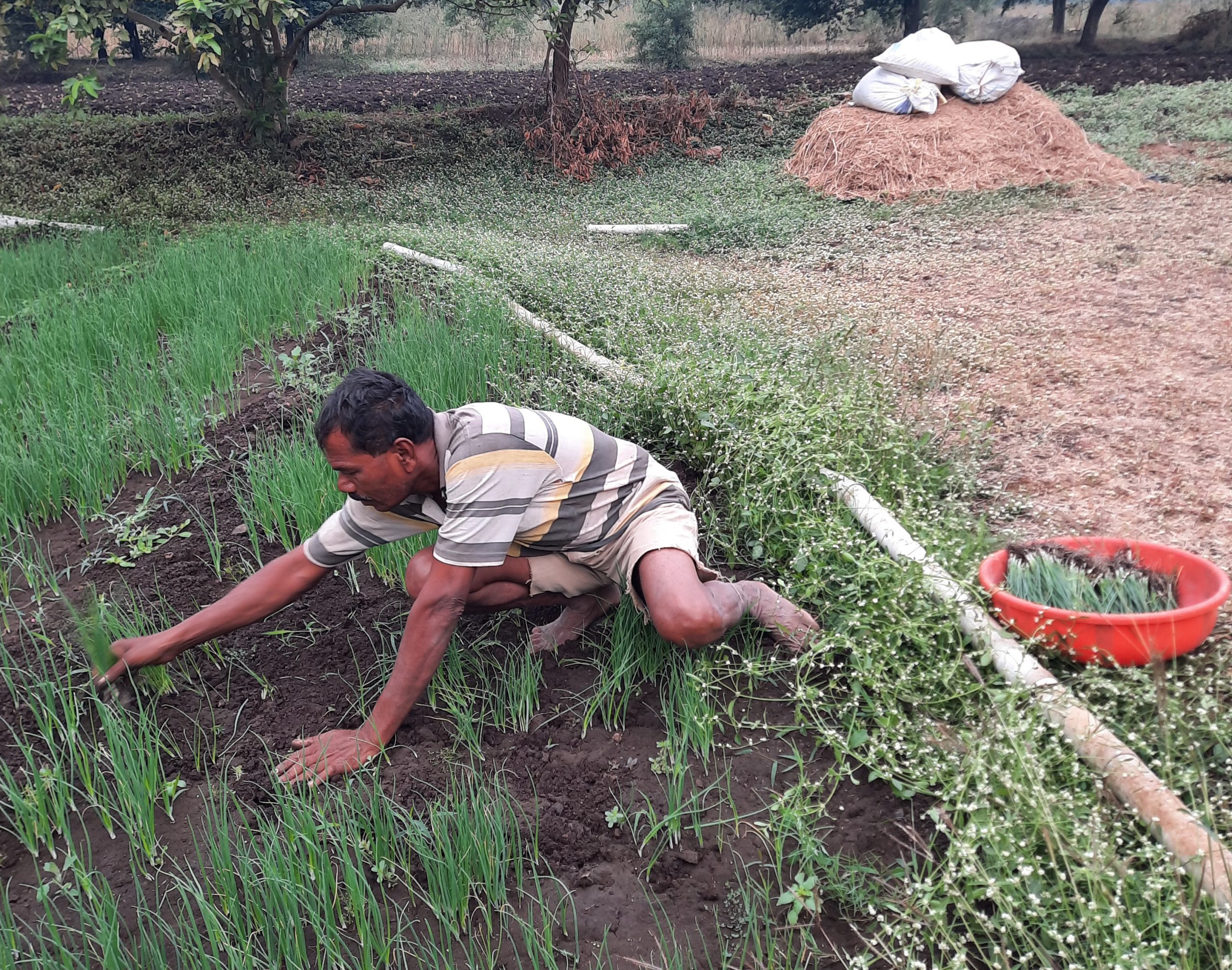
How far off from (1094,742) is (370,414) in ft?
5.53

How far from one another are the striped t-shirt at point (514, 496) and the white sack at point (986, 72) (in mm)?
8360

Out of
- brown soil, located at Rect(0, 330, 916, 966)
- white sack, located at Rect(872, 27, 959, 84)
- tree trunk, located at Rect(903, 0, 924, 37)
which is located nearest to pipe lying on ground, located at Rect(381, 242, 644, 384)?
brown soil, located at Rect(0, 330, 916, 966)

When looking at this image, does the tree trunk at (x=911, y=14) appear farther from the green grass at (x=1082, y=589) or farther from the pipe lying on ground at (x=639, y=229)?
the green grass at (x=1082, y=589)

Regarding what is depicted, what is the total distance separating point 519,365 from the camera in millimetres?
4316

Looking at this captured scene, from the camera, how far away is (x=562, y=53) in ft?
35.3

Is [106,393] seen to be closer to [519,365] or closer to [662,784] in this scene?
[519,365]

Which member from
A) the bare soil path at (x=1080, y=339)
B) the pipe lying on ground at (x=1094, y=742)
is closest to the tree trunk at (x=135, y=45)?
the bare soil path at (x=1080, y=339)

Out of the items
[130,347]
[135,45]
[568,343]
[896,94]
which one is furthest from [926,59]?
[135,45]

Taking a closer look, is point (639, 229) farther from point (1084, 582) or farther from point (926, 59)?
point (1084, 582)

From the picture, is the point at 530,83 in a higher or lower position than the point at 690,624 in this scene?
higher

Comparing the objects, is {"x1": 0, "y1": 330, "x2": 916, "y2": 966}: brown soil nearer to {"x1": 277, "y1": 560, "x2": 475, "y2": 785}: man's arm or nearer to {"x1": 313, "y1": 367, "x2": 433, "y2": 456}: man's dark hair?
{"x1": 277, "y1": 560, "x2": 475, "y2": 785}: man's arm

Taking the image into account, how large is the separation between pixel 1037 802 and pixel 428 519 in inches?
61.8

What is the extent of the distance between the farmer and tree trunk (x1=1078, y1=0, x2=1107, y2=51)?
1722 cm

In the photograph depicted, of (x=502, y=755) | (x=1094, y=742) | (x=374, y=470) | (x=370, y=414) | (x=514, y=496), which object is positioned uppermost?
(x=370, y=414)
